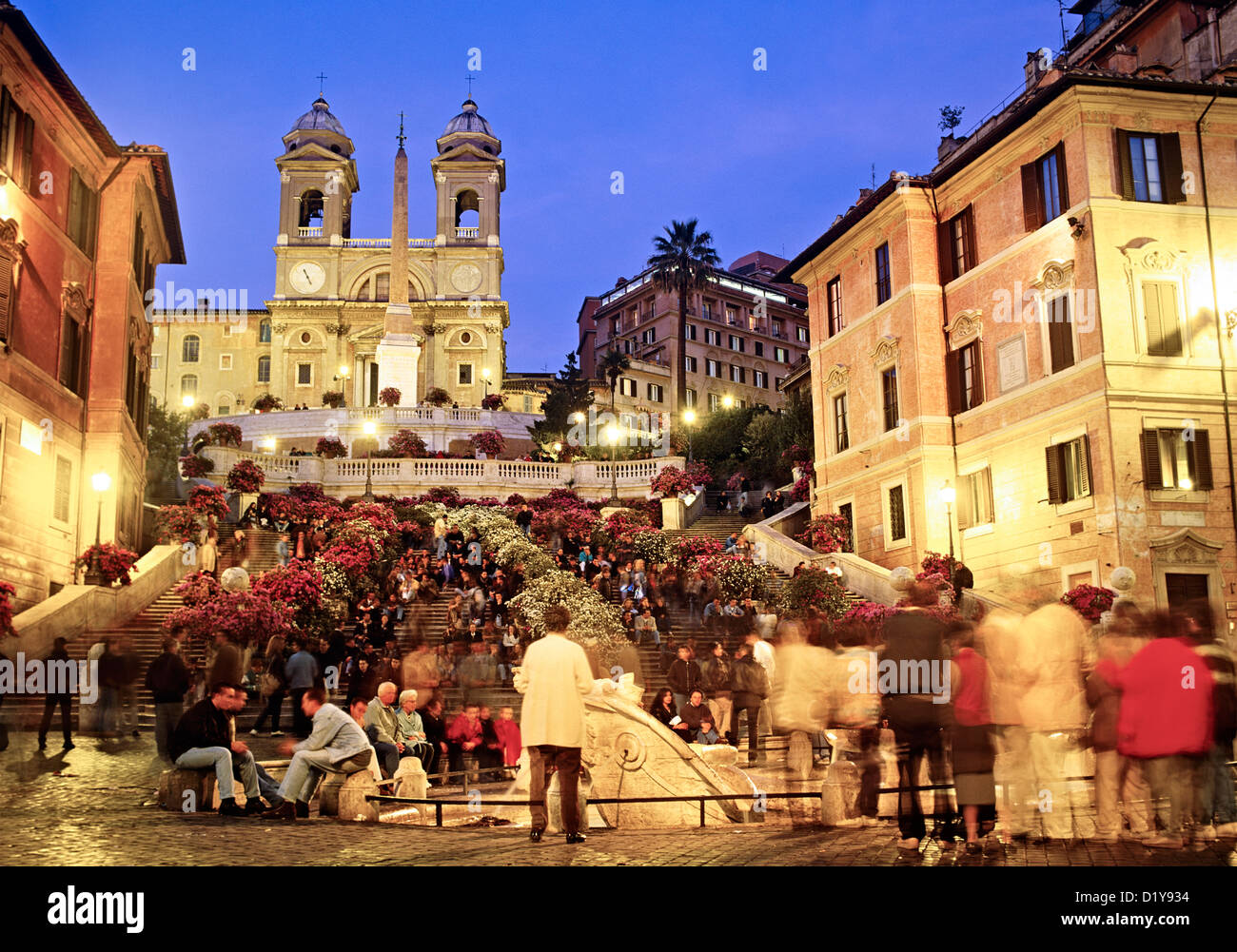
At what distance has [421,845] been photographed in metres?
8.31

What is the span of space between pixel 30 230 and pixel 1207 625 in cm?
2293

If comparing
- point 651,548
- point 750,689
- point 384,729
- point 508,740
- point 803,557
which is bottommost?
point 508,740

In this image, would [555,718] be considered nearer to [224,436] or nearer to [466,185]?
[224,436]

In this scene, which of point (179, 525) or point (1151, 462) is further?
point (179, 525)

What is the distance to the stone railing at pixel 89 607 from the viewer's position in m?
19.8

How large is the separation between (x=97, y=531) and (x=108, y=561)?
2.52 m

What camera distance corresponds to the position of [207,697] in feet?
36.1

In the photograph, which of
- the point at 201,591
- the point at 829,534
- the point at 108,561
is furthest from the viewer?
the point at 829,534

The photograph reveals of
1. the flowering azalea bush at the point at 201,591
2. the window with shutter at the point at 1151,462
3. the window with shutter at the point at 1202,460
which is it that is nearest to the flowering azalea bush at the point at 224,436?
the flowering azalea bush at the point at 201,591

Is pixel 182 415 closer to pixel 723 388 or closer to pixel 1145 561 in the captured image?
pixel 723 388

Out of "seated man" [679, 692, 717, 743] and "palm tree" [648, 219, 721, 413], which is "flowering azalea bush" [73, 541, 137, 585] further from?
"palm tree" [648, 219, 721, 413]

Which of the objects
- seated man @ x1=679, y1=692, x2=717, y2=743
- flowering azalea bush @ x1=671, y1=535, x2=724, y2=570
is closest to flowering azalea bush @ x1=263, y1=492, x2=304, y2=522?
flowering azalea bush @ x1=671, y1=535, x2=724, y2=570

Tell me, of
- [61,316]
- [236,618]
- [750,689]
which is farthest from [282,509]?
[750,689]

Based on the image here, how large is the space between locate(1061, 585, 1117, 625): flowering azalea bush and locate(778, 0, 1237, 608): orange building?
927 mm
